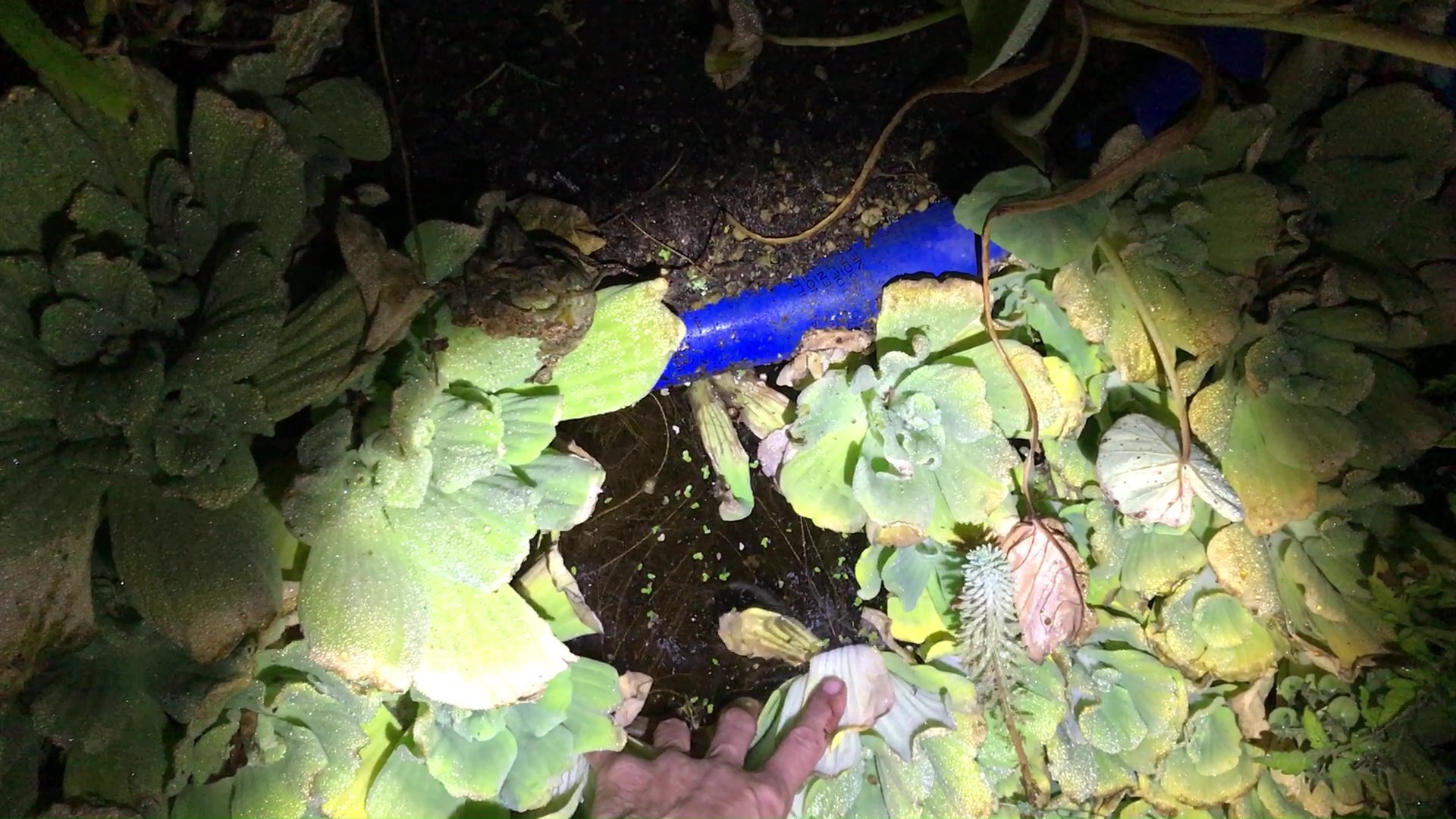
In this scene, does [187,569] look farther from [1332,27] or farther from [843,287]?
[1332,27]

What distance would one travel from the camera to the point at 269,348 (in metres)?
0.63

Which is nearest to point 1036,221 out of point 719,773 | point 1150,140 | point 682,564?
point 1150,140

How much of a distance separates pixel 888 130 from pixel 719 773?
721 millimetres

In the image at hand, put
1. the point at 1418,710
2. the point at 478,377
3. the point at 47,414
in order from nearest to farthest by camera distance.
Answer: the point at 47,414
the point at 478,377
the point at 1418,710

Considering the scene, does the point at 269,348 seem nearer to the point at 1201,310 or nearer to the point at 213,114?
the point at 213,114

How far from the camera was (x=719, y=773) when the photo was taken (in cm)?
98

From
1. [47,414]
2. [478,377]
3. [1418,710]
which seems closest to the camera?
[47,414]

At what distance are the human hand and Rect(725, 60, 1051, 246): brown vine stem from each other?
1.82 feet

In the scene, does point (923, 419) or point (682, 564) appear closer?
point (923, 419)

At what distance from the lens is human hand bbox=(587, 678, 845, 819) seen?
937 mm

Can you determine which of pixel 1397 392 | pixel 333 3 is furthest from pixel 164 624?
pixel 1397 392

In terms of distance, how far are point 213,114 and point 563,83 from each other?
0.30 m

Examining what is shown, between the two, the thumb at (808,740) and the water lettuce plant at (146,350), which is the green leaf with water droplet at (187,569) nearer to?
the water lettuce plant at (146,350)

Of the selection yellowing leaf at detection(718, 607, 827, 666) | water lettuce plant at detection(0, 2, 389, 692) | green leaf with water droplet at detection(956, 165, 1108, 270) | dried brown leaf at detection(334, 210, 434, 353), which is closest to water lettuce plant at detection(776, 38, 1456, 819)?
green leaf with water droplet at detection(956, 165, 1108, 270)
